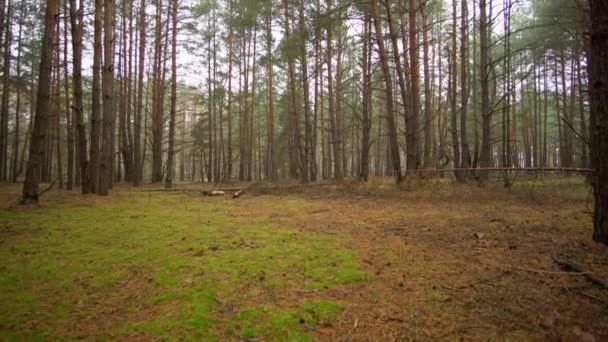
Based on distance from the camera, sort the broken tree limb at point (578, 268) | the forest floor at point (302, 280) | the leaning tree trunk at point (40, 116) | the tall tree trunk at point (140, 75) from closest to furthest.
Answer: the forest floor at point (302, 280) → the broken tree limb at point (578, 268) → the leaning tree trunk at point (40, 116) → the tall tree trunk at point (140, 75)

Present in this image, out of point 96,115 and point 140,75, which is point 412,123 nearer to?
point 96,115

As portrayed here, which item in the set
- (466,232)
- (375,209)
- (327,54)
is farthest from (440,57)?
(466,232)

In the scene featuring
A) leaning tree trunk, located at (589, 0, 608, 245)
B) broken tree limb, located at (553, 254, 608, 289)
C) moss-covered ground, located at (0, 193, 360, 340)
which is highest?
leaning tree trunk, located at (589, 0, 608, 245)

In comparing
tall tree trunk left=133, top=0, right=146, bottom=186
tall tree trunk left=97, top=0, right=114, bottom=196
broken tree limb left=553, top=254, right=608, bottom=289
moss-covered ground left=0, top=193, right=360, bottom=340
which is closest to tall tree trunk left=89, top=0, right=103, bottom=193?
tall tree trunk left=97, top=0, right=114, bottom=196

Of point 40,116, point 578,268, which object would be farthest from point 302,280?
point 40,116

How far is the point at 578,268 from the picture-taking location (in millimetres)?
2590

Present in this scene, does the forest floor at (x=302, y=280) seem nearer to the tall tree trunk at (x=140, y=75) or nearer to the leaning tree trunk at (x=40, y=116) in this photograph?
the leaning tree trunk at (x=40, y=116)

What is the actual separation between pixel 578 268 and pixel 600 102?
1.76m

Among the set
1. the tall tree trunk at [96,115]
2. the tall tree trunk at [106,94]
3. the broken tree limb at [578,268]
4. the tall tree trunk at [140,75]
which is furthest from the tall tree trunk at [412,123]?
the tall tree trunk at [140,75]

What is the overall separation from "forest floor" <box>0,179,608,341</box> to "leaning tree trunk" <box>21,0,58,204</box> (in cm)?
197

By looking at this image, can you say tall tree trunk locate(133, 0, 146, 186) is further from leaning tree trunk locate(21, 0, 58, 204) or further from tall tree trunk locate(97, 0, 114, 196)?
leaning tree trunk locate(21, 0, 58, 204)

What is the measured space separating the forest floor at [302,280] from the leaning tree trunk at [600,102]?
39cm

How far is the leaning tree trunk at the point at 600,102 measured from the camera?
9.93ft

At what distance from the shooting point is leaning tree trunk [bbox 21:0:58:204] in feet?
21.9
